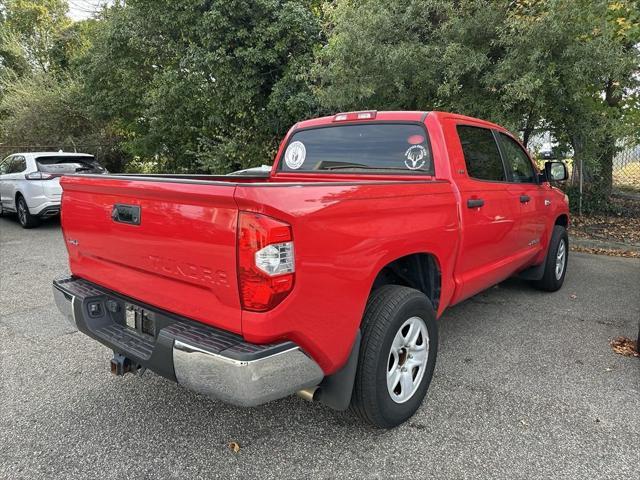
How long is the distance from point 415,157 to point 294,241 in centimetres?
172

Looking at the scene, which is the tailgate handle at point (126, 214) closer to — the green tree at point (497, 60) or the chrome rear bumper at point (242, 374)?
the chrome rear bumper at point (242, 374)

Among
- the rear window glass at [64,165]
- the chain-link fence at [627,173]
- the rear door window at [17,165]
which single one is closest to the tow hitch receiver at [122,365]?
the rear window glass at [64,165]

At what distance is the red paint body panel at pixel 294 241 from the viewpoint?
A: 205 centimetres

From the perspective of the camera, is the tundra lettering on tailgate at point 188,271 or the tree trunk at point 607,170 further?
the tree trunk at point 607,170

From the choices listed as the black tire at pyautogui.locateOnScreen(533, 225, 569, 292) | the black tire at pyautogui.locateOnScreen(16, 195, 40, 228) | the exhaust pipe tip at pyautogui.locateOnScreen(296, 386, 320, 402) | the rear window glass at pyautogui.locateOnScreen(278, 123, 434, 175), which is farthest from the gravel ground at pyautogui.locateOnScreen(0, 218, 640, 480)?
the black tire at pyautogui.locateOnScreen(16, 195, 40, 228)

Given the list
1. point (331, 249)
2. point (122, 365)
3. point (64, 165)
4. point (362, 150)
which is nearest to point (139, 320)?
point (122, 365)

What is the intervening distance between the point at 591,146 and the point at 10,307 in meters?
8.22

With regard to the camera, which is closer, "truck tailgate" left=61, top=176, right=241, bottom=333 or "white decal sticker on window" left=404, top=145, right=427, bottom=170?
"truck tailgate" left=61, top=176, right=241, bottom=333

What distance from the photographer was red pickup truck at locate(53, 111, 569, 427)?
6.65 ft

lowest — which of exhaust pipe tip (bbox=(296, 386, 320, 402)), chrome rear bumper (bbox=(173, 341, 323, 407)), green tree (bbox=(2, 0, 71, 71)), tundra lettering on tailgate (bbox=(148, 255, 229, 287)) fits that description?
exhaust pipe tip (bbox=(296, 386, 320, 402))

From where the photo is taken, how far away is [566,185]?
10.3 m

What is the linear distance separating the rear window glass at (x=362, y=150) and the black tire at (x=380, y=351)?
1.08m

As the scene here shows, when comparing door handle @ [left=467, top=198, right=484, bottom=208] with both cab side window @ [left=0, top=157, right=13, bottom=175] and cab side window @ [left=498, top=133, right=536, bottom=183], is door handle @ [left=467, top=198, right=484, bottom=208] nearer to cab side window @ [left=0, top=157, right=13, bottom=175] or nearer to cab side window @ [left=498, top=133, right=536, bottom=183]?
cab side window @ [left=498, top=133, right=536, bottom=183]

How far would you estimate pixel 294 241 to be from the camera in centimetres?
203
